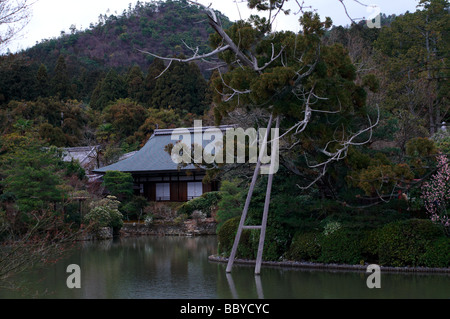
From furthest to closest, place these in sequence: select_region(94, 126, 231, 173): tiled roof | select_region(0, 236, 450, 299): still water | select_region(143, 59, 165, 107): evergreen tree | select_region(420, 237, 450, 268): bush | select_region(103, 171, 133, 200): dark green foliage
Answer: select_region(143, 59, 165, 107): evergreen tree → select_region(94, 126, 231, 173): tiled roof → select_region(103, 171, 133, 200): dark green foliage → select_region(420, 237, 450, 268): bush → select_region(0, 236, 450, 299): still water

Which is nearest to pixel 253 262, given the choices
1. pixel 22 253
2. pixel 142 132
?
pixel 22 253

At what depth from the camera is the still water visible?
7785 millimetres

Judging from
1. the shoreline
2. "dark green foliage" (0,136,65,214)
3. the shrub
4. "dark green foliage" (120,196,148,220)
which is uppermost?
"dark green foliage" (0,136,65,214)

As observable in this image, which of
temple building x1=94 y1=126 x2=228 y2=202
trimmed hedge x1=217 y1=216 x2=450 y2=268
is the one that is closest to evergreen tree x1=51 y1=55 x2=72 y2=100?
temple building x1=94 y1=126 x2=228 y2=202

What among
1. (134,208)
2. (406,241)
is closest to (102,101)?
(134,208)

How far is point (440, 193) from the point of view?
30.5 ft

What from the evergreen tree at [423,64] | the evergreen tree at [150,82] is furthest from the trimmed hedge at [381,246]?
the evergreen tree at [150,82]

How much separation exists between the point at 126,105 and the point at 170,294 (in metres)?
26.3

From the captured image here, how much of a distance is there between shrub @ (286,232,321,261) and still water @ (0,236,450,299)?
0.42m

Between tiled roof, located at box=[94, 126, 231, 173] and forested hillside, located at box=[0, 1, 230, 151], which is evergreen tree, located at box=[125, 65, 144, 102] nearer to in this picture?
forested hillside, located at box=[0, 1, 230, 151]

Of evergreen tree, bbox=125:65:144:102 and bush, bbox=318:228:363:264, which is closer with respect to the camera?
bush, bbox=318:228:363:264

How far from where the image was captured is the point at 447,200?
9586 mm

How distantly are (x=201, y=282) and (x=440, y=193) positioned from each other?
183 inches
